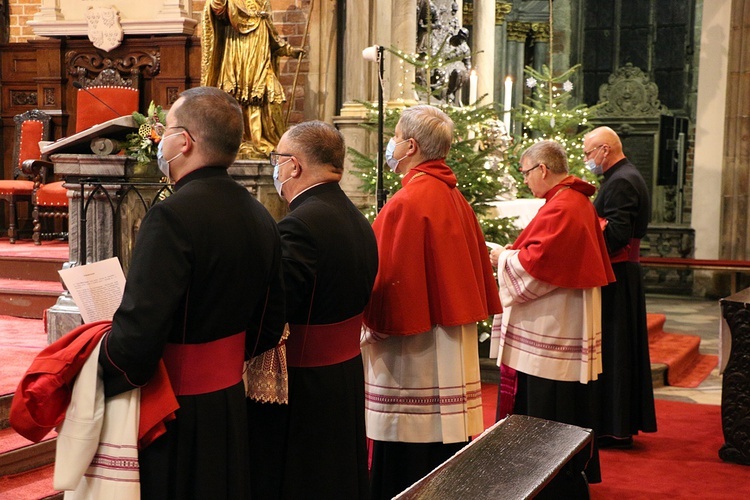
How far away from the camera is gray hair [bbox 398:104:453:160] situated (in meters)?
3.62

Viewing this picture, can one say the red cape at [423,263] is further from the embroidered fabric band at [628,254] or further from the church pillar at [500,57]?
the church pillar at [500,57]

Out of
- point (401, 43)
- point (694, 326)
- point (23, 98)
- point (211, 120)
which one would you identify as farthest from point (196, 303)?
point (694, 326)

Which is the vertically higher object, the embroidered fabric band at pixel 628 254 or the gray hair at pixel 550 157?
the gray hair at pixel 550 157

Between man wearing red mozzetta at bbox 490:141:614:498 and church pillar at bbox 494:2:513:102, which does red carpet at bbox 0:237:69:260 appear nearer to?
man wearing red mozzetta at bbox 490:141:614:498

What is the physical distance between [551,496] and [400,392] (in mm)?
780

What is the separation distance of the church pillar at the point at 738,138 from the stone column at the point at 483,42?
13.0 ft

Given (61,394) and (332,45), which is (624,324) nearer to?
(61,394)

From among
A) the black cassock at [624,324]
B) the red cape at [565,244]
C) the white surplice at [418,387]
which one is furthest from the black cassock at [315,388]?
the black cassock at [624,324]

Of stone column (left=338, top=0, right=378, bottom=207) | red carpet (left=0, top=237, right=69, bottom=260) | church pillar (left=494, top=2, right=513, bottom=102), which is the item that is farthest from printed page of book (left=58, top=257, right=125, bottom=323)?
church pillar (left=494, top=2, right=513, bottom=102)

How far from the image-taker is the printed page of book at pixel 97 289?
2.47 metres

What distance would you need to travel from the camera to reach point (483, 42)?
938 centimetres

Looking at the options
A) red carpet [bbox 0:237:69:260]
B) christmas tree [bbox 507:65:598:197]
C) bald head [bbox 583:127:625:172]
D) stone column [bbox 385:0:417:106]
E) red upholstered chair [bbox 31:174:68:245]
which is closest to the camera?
bald head [bbox 583:127:625:172]

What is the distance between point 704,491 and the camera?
15.3 feet

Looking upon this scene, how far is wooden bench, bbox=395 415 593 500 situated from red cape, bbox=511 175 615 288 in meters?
1.42
